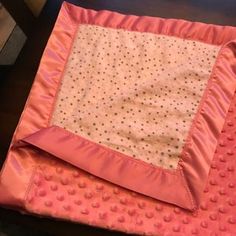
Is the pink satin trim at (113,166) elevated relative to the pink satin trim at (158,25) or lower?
lower

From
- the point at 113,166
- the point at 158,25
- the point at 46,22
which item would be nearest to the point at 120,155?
the point at 113,166

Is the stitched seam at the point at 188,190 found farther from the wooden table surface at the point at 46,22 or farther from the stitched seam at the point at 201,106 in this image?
the wooden table surface at the point at 46,22

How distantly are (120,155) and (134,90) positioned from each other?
161mm

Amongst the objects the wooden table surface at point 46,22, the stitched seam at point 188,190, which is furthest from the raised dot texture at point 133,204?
the wooden table surface at point 46,22

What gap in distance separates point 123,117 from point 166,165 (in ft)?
0.48

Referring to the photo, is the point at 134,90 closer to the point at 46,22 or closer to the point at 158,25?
the point at 158,25

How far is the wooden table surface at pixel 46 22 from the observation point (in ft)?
2.97

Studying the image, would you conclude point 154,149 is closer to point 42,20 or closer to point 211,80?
point 211,80

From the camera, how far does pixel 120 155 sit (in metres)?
0.77

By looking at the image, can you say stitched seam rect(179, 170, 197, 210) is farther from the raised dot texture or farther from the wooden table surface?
the wooden table surface

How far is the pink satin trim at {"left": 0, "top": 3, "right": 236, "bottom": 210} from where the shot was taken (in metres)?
0.73

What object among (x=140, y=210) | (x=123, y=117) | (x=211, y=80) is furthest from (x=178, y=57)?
(x=140, y=210)

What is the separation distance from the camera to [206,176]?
28.9 inches

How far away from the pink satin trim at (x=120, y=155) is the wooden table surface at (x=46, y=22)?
3.1 inches
